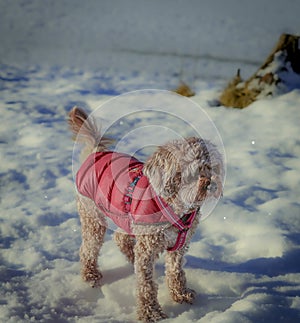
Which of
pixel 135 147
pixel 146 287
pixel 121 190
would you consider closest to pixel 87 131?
pixel 121 190

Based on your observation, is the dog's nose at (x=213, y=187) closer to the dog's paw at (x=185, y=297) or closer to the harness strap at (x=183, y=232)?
the harness strap at (x=183, y=232)

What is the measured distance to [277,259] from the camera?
3.93m

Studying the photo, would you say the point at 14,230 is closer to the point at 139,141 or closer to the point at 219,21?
the point at 139,141

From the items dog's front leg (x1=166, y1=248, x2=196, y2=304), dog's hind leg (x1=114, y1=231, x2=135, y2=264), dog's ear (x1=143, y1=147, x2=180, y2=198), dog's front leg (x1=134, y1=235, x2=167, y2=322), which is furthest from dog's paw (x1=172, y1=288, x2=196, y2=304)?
dog's ear (x1=143, y1=147, x2=180, y2=198)

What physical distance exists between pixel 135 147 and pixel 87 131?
8.30 feet

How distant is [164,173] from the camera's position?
280cm

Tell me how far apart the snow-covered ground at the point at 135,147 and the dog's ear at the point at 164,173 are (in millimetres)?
1046

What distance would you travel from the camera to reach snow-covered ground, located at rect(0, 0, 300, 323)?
3.42 metres

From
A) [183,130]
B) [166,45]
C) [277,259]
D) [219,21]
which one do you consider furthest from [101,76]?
[277,259]

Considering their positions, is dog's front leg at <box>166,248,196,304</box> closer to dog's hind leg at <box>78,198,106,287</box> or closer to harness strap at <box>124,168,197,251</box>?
harness strap at <box>124,168,197,251</box>

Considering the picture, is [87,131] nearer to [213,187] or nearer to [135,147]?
[213,187]

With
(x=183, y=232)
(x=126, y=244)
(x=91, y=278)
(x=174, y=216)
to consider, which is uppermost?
(x=174, y=216)

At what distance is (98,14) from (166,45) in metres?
2.69

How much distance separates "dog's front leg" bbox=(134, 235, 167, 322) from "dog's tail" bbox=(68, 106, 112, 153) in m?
0.99
